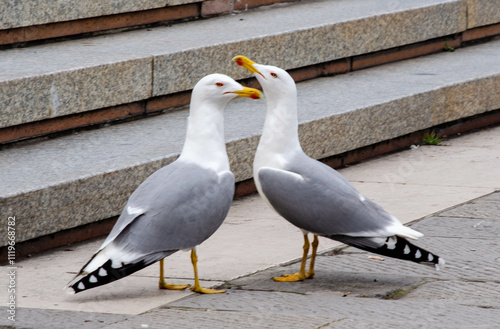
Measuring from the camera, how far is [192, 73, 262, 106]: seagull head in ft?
15.0

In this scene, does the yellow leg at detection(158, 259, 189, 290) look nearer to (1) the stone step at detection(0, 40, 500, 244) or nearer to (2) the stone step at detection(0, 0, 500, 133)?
(1) the stone step at detection(0, 40, 500, 244)

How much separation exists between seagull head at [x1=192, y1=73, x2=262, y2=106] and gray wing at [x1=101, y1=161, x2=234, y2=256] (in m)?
0.34

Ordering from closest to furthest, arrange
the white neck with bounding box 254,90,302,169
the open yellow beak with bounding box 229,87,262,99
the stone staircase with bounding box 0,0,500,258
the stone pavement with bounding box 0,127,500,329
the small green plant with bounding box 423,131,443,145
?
the stone pavement with bounding box 0,127,500,329 → the open yellow beak with bounding box 229,87,262,99 → the white neck with bounding box 254,90,302,169 → the stone staircase with bounding box 0,0,500,258 → the small green plant with bounding box 423,131,443,145

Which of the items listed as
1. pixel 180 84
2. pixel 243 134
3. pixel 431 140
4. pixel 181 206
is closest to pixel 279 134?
pixel 181 206

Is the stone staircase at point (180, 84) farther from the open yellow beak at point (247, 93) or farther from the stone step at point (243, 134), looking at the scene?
→ the open yellow beak at point (247, 93)

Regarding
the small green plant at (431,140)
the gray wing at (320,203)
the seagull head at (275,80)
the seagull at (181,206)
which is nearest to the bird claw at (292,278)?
the gray wing at (320,203)

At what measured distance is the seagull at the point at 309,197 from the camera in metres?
4.48

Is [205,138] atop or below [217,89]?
below

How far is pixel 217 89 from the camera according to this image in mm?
4570

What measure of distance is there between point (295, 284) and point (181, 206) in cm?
69

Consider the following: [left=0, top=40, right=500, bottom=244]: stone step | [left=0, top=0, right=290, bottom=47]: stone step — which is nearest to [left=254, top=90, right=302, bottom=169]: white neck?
[left=0, top=40, right=500, bottom=244]: stone step

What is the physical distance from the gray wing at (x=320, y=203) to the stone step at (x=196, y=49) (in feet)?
7.08

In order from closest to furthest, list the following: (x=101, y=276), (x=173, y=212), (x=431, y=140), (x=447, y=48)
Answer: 1. (x=101, y=276)
2. (x=173, y=212)
3. (x=431, y=140)
4. (x=447, y=48)

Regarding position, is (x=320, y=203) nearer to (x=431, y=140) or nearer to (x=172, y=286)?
(x=172, y=286)
